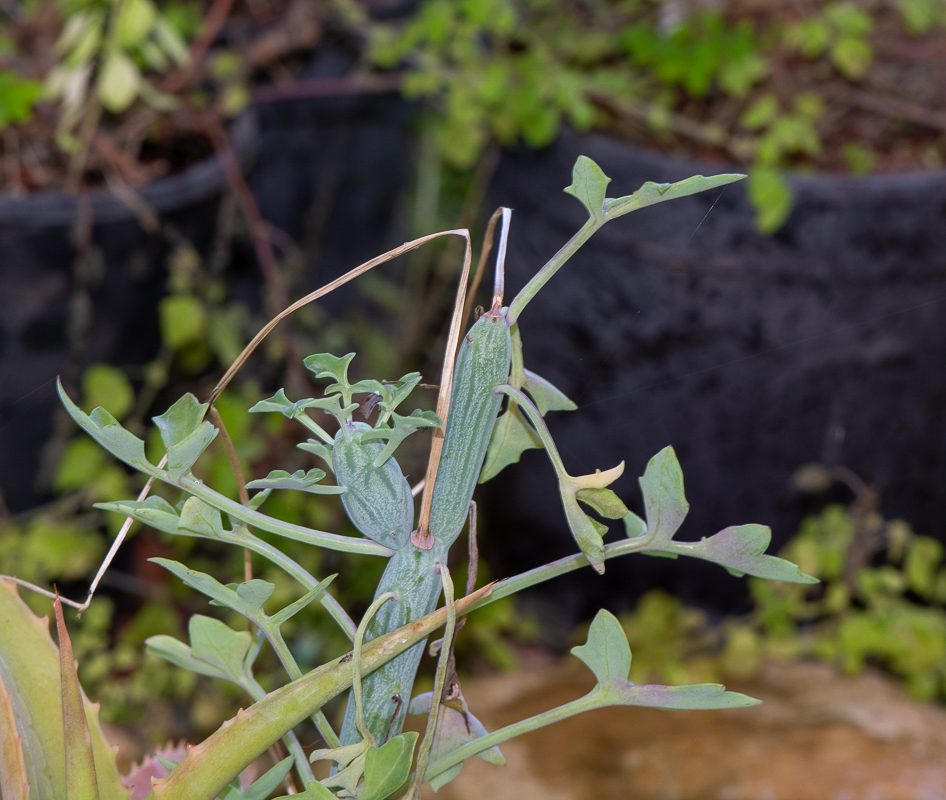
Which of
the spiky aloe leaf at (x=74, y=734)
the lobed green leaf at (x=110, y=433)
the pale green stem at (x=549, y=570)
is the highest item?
the lobed green leaf at (x=110, y=433)

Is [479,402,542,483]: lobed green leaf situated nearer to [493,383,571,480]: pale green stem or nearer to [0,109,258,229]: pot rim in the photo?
[493,383,571,480]: pale green stem

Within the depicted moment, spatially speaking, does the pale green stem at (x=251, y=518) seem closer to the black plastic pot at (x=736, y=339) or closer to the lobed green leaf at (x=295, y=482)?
the lobed green leaf at (x=295, y=482)

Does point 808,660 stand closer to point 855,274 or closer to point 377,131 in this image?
point 855,274

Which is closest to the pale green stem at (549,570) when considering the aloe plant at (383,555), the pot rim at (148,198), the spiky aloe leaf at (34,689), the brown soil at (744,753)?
the aloe plant at (383,555)

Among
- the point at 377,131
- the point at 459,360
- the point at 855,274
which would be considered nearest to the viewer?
the point at 459,360

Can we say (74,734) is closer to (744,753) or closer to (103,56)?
(744,753)

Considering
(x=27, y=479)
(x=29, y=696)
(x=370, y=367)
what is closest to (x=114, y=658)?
(x=27, y=479)
